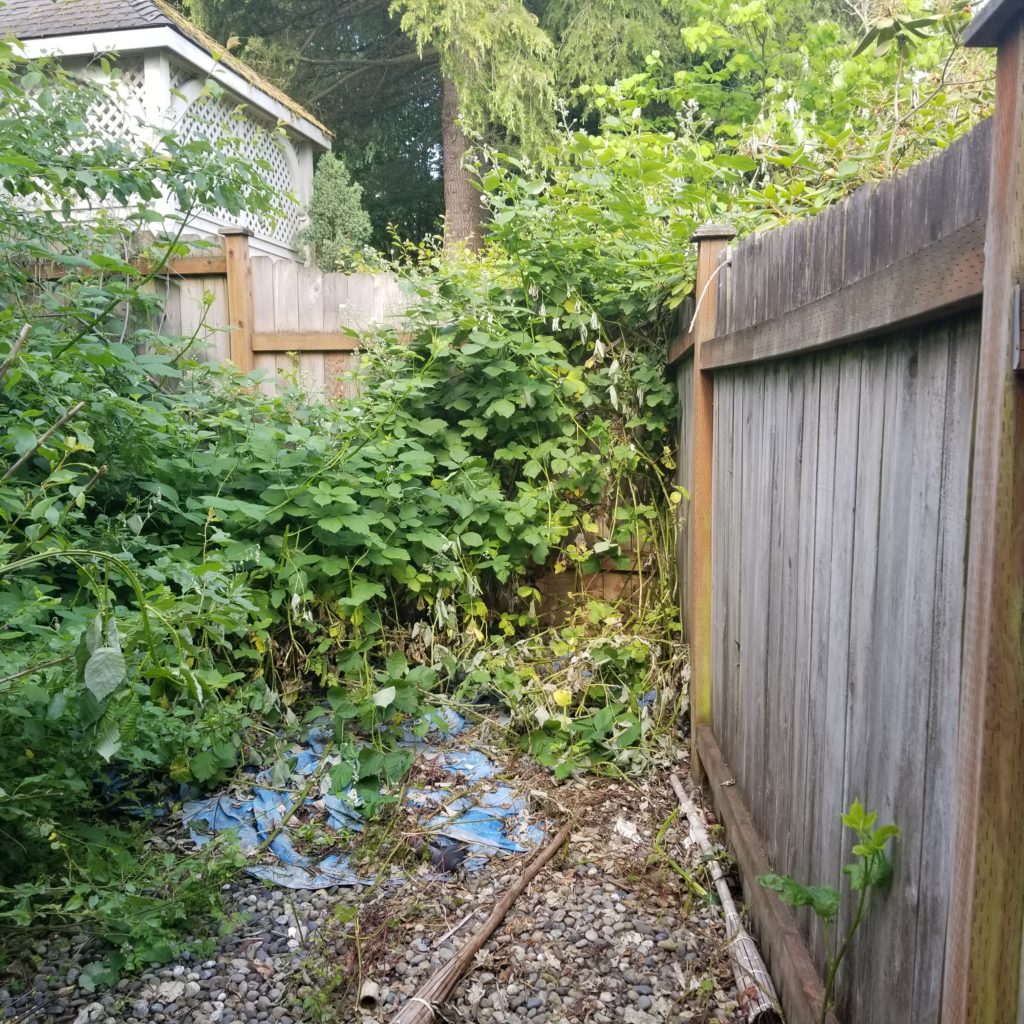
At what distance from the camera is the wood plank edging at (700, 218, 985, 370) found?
1.00 metres

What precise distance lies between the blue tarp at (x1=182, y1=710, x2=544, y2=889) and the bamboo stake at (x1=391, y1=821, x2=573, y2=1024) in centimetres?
20

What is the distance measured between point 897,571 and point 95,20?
9.90 meters

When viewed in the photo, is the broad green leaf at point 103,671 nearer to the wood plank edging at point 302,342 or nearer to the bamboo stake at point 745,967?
the bamboo stake at point 745,967

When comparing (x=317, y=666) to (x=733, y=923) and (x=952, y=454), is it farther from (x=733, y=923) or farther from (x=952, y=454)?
(x=952, y=454)

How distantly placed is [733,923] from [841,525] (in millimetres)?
1232

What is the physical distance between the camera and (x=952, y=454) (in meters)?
1.07

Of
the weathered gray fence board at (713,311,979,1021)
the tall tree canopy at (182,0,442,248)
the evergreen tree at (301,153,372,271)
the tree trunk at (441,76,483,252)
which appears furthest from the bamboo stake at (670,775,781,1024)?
the tall tree canopy at (182,0,442,248)

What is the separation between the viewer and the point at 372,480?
361cm

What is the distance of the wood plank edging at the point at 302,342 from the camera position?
486 cm

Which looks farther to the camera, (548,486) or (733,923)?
(548,486)

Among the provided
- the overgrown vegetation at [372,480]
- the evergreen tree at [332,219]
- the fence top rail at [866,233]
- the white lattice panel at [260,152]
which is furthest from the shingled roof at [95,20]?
the fence top rail at [866,233]

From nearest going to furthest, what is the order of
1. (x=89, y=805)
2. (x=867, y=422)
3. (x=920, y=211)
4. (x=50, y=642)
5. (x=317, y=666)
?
(x=920, y=211) → (x=867, y=422) → (x=50, y=642) → (x=89, y=805) → (x=317, y=666)

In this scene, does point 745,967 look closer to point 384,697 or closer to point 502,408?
point 384,697

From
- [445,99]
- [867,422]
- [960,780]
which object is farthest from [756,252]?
[445,99]
